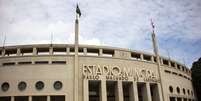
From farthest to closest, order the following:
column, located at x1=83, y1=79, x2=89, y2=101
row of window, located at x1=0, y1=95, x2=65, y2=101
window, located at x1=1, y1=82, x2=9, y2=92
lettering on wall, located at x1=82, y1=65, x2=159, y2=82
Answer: lettering on wall, located at x1=82, y1=65, x2=159, y2=82
row of window, located at x1=0, y1=95, x2=65, y2=101
window, located at x1=1, y1=82, x2=9, y2=92
column, located at x1=83, y1=79, x2=89, y2=101

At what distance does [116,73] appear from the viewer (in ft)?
123

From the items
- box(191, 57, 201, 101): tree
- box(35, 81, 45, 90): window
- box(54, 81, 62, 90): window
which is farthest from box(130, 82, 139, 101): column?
box(191, 57, 201, 101): tree

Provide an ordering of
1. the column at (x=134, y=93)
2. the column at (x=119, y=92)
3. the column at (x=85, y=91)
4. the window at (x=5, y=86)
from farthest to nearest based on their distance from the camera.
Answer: the column at (x=134, y=93), the column at (x=119, y=92), the window at (x=5, y=86), the column at (x=85, y=91)

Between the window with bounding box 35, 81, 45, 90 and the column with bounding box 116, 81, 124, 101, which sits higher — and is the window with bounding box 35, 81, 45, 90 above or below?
above

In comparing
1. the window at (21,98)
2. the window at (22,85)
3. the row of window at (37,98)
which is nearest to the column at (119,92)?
the row of window at (37,98)

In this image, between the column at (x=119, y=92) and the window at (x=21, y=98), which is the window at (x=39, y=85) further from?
the column at (x=119, y=92)

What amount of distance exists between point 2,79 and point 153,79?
25.3 meters

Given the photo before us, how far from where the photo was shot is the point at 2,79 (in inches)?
1387

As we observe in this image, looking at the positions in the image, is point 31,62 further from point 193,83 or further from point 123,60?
point 193,83

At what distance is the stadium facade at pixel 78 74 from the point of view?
34500mm

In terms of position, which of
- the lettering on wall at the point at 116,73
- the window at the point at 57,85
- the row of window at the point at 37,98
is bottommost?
the row of window at the point at 37,98

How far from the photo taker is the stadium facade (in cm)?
3450

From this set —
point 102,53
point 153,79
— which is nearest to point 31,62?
point 102,53

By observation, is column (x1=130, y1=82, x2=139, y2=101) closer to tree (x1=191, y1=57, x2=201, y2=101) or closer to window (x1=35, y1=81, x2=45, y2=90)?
window (x1=35, y1=81, x2=45, y2=90)
